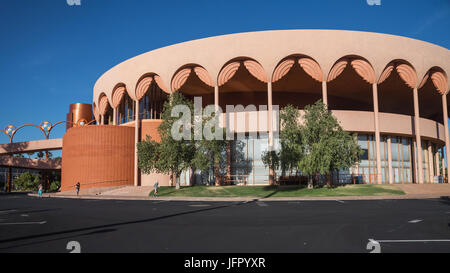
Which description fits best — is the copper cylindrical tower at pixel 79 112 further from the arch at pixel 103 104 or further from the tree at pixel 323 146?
the tree at pixel 323 146

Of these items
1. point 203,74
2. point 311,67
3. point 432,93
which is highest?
point 311,67

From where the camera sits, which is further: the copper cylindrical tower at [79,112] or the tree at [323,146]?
the copper cylindrical tower at [79,112]

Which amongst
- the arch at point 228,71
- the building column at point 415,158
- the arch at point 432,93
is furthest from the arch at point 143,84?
the building column at point 415,158

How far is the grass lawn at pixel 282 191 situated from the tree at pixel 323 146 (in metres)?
1.65

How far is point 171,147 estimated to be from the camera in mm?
29484

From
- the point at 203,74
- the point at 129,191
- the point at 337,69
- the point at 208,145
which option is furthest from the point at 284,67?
the point at 129,191

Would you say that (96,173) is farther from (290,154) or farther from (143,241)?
(143,241)

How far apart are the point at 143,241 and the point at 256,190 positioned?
863 inches

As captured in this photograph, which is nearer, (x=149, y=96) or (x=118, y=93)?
(x=118, y=93)

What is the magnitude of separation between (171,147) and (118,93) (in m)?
16.0

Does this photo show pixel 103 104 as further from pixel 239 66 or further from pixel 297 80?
pixel 297 80

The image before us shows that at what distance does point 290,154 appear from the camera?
86.9 feet

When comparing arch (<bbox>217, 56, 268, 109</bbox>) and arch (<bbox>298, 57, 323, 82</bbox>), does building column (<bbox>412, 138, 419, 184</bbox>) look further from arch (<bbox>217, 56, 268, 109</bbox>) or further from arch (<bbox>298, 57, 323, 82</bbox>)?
arch (<bbox>217, 56, 268, 109</bbox>)

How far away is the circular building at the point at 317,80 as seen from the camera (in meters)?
32.9
